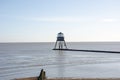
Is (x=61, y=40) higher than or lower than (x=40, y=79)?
higher

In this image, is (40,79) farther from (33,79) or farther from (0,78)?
(0,78)

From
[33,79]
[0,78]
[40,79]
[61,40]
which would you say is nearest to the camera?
[40,79]

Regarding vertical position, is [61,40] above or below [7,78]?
above

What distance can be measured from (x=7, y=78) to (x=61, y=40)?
74.3 meters

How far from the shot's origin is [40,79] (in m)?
22.5

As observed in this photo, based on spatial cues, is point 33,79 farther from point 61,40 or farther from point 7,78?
point 61,40

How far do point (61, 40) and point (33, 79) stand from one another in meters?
80.3

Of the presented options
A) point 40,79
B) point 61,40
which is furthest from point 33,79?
point 61,40

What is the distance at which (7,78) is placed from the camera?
3216 centimetres

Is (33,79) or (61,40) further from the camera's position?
(61,40)

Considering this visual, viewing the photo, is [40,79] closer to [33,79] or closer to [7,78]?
[33,79]

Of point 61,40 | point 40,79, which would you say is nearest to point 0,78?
point 40,79

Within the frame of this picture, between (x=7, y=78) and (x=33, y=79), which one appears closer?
(x=33, y=79)

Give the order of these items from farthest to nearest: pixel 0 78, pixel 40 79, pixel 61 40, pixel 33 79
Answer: pixel 61 40
pixel 0 78
pixel 33 79
pixel 40 79
